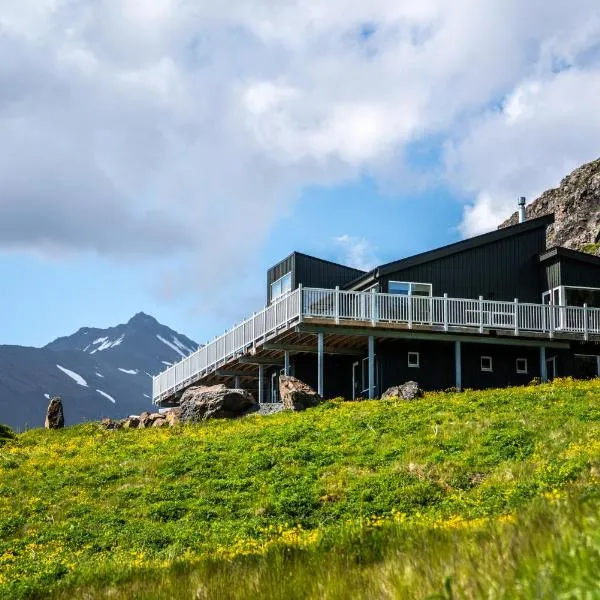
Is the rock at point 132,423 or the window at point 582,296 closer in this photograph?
the rock at point 132,423

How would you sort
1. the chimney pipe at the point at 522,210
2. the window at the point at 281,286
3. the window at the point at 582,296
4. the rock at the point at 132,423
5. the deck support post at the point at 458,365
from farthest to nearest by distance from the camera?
the chimney pipe at the point at 522,210 < the window at the point at 281,286 < the window at the point at 582,296 < the deck support post at the point at 458,365 < the rock at the point at 132,423

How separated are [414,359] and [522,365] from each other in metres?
5.37

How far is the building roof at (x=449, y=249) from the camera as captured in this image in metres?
42.5

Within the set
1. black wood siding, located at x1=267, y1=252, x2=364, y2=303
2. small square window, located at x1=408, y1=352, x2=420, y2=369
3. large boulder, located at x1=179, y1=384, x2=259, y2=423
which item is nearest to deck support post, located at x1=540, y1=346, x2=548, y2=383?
small square window, located at x1=408, y1=352, x2=420, y2=369

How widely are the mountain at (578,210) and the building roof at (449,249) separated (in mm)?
25257

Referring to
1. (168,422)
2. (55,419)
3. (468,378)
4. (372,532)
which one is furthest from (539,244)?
(372,532)

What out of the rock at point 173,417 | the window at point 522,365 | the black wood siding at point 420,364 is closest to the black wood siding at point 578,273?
the window at point 522,365

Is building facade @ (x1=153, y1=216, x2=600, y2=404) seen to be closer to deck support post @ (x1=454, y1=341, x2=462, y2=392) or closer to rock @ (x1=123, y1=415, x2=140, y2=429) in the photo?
deck support post @ (x1=454, y1=341, x2=462, y2=392)

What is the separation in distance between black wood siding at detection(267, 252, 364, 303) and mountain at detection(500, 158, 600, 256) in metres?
26.5

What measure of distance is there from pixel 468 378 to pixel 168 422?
541 inches

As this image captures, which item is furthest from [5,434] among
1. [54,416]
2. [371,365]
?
[371,365]

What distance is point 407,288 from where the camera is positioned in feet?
141

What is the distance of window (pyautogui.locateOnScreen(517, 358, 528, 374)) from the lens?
42906mm

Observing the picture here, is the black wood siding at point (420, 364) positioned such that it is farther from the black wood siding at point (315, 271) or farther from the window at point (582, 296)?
the black wood siding at point (315, 271)
